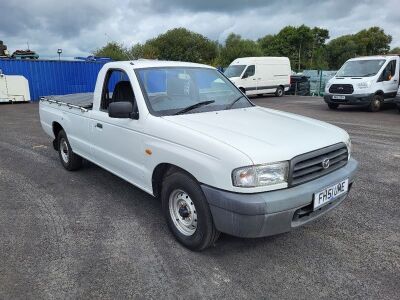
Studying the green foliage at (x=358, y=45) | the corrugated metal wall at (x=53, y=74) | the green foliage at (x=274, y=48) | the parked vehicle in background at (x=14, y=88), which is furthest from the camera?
the green foliage at (x=358, y=45)

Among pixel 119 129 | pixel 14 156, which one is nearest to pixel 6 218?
pixel 119 129

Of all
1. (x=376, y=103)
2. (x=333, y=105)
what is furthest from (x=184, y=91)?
(x=333, y=105)

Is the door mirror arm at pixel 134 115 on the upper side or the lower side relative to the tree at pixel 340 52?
lower

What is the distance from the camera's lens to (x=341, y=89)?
14.5 m

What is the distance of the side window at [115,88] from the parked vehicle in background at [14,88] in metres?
15.6

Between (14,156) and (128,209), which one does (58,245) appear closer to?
(128,209)

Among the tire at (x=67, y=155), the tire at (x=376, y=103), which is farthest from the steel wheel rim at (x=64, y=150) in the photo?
the tire at (x=376, y=103)

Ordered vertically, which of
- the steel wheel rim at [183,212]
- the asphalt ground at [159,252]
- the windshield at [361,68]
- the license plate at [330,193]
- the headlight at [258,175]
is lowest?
the asphalt ground at [159,252]

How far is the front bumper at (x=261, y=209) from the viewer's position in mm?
2850

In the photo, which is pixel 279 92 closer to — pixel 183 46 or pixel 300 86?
pixel 300 86

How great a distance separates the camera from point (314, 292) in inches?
113

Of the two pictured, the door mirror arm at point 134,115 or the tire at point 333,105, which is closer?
the door mirror arm at point 134,115

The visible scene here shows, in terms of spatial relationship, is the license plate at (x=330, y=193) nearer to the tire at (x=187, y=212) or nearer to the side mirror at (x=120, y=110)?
the tire at (x=187, y=212)

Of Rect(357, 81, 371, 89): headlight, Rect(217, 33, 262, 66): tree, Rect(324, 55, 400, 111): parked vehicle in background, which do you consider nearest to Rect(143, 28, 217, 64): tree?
Rect(217, 33, 262, 66): tree
